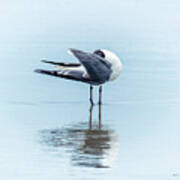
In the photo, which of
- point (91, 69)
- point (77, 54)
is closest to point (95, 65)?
point (91, 69)

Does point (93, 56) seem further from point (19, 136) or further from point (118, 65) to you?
point (19, 136)

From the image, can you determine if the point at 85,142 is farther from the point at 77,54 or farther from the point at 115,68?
the point at 115,68

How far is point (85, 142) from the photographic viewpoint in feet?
42.0

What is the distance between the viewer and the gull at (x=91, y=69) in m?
17.1

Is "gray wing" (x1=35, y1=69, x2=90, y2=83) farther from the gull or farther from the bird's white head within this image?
the bird's white head

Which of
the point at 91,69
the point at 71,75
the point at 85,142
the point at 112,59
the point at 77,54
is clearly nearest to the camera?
the point at 85,142

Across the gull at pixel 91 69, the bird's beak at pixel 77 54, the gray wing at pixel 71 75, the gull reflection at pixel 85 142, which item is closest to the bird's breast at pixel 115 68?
the gull at pixel 91 69

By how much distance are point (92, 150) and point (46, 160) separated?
103 centimetres

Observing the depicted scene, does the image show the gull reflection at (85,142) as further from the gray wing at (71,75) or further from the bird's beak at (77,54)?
the gray wing at (71,75)

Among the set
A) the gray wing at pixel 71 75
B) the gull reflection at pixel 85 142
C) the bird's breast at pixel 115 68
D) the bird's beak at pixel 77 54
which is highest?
the bird's beak at pixel 77 54

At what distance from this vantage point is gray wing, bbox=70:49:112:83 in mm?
16953

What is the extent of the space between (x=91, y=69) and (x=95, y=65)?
0.13 meters

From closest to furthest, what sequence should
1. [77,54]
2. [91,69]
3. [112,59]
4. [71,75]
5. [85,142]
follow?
[85,142]
[77,54]
[91,69]
[71,75]
[112,59]

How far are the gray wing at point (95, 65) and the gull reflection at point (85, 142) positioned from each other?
7.18 ft
